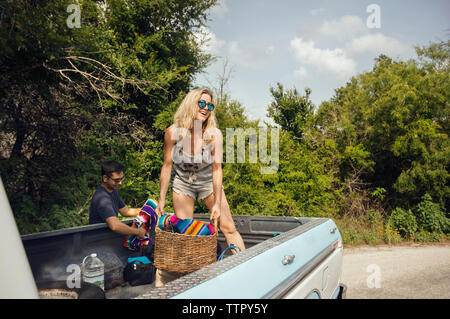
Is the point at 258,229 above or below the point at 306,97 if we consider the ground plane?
below

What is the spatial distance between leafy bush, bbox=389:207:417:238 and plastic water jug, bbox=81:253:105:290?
10117 mm

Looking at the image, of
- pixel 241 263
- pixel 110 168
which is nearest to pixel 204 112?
pixel 110 168

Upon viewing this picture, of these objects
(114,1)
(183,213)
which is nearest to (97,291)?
(183,213)

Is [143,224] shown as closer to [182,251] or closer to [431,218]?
[182,251]

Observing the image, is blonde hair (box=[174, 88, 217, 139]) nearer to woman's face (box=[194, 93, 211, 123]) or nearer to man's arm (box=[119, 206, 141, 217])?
woman's face (box=[194, 93, 211, 123])

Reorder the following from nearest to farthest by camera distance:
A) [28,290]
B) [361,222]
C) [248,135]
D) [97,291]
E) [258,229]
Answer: [28,290]
[97,291]
[258,229]
[248,135]
[361,222]

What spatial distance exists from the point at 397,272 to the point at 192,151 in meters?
5.26

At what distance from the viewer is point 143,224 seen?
296 cm

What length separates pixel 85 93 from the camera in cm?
893

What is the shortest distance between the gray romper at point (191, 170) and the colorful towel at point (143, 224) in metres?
0.32

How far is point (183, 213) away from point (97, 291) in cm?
135

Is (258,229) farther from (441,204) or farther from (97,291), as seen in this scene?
(441,204)

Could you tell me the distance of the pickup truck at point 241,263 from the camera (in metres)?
1.26

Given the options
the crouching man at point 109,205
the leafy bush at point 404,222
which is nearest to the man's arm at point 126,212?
the crouching man at point 109,205
